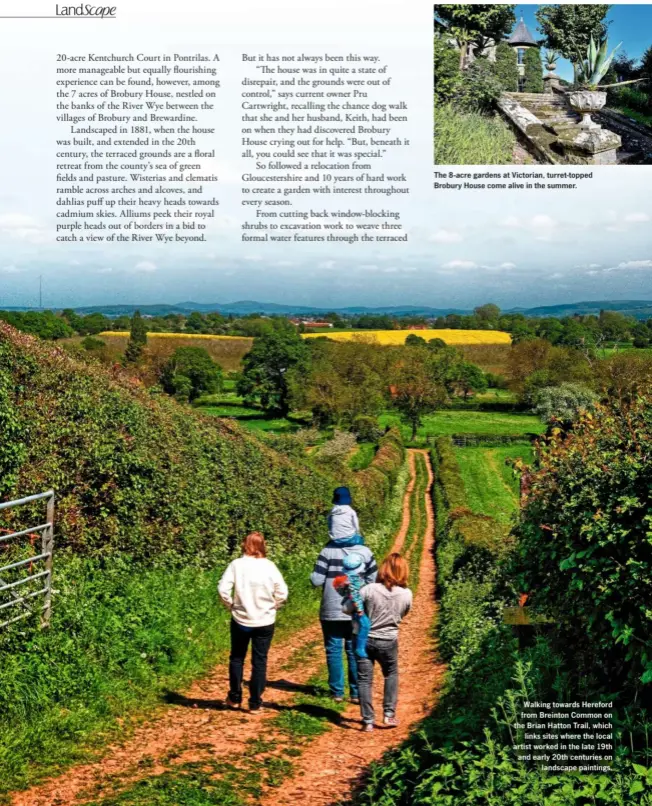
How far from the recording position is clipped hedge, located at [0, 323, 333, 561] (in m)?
12.8

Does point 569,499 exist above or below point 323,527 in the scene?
above

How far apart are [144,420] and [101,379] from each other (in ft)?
3.25

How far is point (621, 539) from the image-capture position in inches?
261

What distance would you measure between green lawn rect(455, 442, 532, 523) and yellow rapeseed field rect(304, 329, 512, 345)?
51.6 m

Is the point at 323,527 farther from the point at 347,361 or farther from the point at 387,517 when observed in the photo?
the point at 347,361

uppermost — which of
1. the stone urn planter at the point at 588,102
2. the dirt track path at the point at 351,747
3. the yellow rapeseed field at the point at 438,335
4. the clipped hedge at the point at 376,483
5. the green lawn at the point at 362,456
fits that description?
the stone urn planter at the point at 588,102

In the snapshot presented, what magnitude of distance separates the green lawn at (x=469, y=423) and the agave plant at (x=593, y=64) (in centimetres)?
5559

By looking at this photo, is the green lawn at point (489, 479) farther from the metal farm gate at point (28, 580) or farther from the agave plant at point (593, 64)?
the metal farm gate at point (28, 580)

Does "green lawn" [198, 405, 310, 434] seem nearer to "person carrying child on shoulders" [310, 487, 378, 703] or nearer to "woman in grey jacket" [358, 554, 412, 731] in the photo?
"person carrying child on shoulders" [310, 487, 378, 703]

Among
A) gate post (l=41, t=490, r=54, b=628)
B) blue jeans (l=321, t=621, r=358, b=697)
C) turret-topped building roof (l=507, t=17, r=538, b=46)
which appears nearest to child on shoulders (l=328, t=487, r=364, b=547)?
blue jeans (l=321, t=621, r=358, b=697)

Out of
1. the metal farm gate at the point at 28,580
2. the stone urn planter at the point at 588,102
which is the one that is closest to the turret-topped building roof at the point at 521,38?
the stone urn planter at the point at 588,102

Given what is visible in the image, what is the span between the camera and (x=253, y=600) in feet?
29.0

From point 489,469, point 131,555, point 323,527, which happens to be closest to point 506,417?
point 489,469

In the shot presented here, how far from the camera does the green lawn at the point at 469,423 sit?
7981cm
